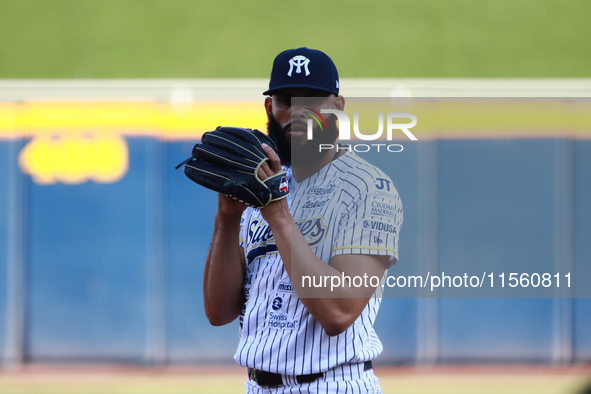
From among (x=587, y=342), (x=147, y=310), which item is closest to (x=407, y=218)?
(x=587, y=342)

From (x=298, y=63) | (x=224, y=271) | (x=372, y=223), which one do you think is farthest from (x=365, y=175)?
(x=224, y=271)

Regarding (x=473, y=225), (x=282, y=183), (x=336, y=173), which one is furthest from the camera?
(x=473, y=225)

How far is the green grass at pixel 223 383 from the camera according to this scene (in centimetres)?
469

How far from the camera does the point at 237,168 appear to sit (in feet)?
5.39

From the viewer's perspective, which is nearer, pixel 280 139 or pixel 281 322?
pixel 281 322

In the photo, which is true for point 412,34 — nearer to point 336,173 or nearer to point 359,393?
point 336,173

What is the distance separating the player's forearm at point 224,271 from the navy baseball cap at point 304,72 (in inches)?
16.2

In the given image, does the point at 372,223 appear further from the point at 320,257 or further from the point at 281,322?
the point at 281,322

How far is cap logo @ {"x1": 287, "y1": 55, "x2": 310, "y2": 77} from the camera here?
6.01ft

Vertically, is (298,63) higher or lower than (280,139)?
higher

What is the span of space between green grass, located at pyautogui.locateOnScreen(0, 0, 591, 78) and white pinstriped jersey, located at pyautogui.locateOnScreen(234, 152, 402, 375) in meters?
2.96

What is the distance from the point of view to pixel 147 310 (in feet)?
15.4

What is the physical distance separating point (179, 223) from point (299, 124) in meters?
3.04

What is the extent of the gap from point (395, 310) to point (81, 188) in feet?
8.04
